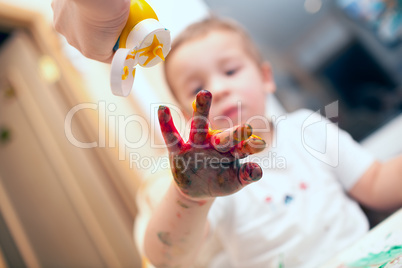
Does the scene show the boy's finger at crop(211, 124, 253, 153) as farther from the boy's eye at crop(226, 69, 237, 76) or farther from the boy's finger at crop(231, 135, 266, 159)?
the boy's eye at crop(226, 69, 237, 76)

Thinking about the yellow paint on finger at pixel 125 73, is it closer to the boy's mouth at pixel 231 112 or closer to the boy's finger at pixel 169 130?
the boy's finger at pixel 169 130

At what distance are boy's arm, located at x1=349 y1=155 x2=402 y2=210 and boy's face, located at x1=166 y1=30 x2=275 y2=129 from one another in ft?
0.87

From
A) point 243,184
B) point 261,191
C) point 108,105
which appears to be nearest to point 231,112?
point 261,191

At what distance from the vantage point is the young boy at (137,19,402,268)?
43 centimetres

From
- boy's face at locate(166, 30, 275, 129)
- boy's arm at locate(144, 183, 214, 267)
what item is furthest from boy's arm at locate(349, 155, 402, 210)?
boy's arm at locate(144, 183, 214, 267)

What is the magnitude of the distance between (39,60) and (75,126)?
1.33 feet

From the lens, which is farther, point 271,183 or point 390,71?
point 390,71

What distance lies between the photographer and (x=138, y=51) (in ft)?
0.92

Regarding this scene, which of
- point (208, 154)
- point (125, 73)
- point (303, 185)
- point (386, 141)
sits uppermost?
point (125, 73)

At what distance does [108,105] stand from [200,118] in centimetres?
87

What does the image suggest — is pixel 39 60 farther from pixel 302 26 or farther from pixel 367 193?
pixel 367 193

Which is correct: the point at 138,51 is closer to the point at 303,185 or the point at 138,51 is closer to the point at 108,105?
the point at 303,185

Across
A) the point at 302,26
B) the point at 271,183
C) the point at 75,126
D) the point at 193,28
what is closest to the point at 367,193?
the point at 271,183

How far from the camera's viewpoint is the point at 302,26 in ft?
3.50
